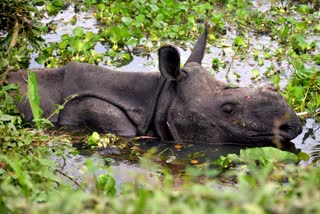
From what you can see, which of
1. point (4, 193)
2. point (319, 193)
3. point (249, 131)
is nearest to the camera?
point (319, 193)

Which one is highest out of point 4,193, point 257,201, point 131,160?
point 257,201

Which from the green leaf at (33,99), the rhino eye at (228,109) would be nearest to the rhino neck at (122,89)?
the rhino eye at (228,109)

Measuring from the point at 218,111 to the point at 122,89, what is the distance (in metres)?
1.09

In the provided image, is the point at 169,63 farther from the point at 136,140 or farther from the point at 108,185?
the point at 108,185

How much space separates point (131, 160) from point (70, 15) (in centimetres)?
540

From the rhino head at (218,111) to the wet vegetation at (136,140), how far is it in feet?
0.99

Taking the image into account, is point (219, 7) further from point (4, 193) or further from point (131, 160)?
point (4, 193)

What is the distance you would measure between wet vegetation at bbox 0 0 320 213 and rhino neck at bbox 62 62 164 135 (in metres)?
0.41

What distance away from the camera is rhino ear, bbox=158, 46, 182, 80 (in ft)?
24.4

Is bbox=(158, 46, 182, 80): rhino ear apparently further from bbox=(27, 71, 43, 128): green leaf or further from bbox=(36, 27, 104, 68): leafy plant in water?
bbox=(36, 27, 104, 68): leafy plant in water

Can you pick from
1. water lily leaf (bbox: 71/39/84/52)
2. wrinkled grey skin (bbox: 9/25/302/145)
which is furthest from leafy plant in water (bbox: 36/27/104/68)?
wrinkled grey skin (bbox: 9/25/302/145)

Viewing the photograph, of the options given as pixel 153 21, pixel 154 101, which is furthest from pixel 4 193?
pixel 153 21

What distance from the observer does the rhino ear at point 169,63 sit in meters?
7.43

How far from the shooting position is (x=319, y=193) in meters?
2.69
